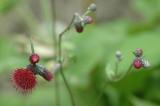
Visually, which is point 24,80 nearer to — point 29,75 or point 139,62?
point 29,75

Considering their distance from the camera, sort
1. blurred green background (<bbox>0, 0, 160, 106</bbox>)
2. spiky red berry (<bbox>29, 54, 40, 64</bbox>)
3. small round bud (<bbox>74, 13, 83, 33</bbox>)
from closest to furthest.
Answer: spiky red berry (<bbox>29, 54, 40, 64</bbox>) → small round bud (<bbox>74, 13, 83, 33</bbox>) → blurred green background (<bbox>0, 0, 160, 106</bbox>)

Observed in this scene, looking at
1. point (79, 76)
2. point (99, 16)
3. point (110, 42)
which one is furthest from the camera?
point (99, 16)

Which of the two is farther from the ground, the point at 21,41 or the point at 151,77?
the point at 21,41

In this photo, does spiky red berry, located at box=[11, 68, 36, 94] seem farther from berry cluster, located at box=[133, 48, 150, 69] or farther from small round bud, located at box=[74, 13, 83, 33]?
Answer: berry cluster, located at box=[133, 48, 150, 69]

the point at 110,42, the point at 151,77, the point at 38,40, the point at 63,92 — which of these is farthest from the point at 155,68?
the point at 38,40

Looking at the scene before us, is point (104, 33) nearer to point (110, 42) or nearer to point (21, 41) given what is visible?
point (110, 42)

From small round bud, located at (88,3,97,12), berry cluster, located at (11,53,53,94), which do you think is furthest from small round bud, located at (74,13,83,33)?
berry cluster, located at (11,53,53,94)

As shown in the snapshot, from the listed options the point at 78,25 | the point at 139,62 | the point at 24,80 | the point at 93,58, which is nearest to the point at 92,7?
the point at 78,25
